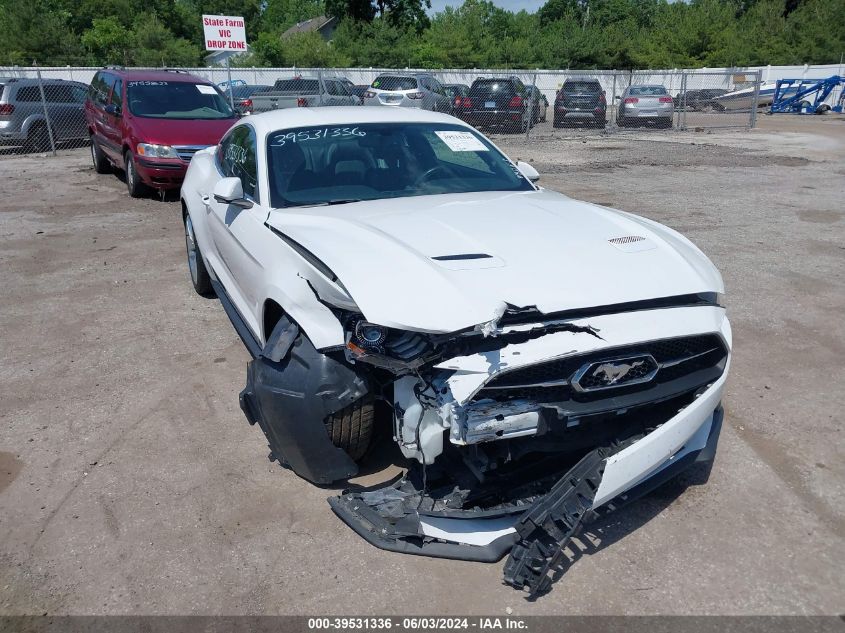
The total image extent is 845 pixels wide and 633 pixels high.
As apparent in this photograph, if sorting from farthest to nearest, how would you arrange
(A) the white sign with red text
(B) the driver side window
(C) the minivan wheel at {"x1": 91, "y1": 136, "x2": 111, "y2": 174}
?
(A) the white sign with red text → (C) the minivan wheel at {"x1": 91, "y1": 136, "x2": 111, "y2": 174} → (B) the driver side window

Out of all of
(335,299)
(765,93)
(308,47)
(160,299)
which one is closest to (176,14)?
(308,47)

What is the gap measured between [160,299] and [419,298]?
4251 millimetres

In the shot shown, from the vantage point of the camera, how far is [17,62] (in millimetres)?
40344

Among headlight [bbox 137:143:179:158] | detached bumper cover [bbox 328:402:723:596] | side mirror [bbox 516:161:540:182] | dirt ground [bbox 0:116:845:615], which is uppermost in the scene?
side mirror [bbox 516:161:540:182]

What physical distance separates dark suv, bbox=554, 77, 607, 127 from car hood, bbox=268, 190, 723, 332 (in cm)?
1956

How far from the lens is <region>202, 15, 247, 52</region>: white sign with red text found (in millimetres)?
17625

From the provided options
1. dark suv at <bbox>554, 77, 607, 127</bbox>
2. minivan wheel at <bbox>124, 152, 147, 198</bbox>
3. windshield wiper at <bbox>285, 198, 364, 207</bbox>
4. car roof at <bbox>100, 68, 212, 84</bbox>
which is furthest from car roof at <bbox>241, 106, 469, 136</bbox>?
dark suv at <bbox>554, 77, 607, 127</bbox>

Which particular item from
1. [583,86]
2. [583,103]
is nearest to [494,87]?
[583,103]

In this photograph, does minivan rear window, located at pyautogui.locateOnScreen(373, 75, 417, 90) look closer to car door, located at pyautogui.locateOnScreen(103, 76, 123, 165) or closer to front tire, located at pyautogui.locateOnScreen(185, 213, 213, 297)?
car door, located at pyautogui.locateOnScreen(103, 76, 123, 165)

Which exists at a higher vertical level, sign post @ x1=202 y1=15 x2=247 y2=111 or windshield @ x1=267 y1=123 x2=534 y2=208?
sign post @ x1=202 y1=15 x2=247 y2=111

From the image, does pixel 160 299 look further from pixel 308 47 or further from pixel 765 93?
pixel 308 47

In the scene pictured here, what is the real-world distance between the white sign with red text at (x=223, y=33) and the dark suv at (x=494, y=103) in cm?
626

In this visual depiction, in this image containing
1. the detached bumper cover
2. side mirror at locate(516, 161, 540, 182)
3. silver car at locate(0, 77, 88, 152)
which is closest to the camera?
the detached bumper cover

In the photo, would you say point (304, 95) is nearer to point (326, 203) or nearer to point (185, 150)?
point (185, 150)
